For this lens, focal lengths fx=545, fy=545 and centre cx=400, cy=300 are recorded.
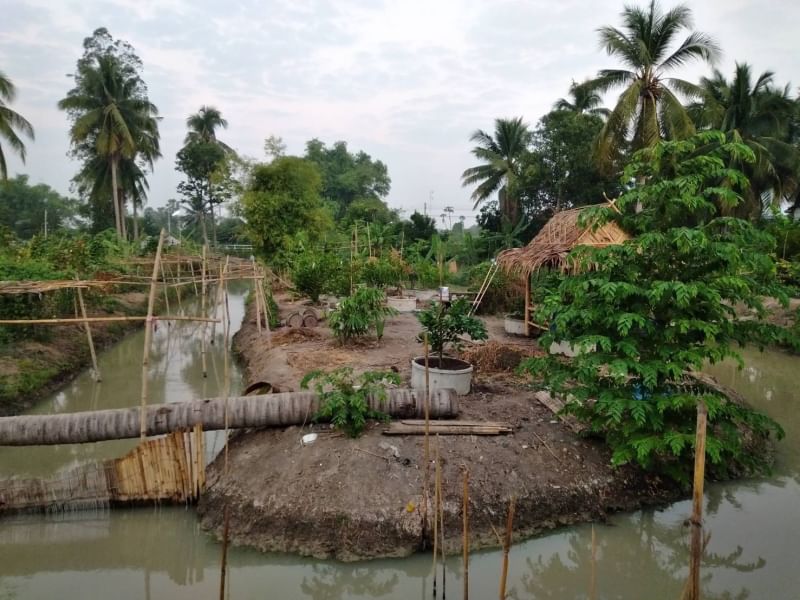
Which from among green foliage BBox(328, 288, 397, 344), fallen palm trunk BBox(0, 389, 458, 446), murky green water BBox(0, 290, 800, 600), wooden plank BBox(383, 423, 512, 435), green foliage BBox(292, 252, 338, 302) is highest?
green foliage BBox(292, 252, 338, 302)

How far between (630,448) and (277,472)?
345 centimetres

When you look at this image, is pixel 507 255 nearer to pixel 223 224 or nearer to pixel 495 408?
pixel 495 408

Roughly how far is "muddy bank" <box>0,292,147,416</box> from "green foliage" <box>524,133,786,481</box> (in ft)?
25.9

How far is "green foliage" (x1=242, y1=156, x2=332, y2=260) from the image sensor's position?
19.1 metres

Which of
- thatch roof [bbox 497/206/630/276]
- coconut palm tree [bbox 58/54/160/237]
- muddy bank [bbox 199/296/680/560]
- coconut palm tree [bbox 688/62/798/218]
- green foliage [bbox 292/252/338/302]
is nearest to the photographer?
muddy bank [bbox 199/296/680/560]

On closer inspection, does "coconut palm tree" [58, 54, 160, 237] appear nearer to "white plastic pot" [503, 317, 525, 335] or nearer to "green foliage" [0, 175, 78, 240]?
"green foliage" [0, 175, 78, 240]

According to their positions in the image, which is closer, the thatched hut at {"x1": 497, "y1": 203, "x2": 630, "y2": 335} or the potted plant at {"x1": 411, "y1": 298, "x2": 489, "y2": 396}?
the potted plant at {"x1": 411, "y1": 298, "x2": 489, "y2": 396}

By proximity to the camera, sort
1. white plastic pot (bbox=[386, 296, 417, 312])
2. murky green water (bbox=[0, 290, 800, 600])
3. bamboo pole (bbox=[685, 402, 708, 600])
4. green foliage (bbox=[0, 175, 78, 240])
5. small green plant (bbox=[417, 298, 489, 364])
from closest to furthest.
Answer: bamboo pole (bbox=[685, 402, 708, 600]) → murky green water (bbox=[0, 290, 800, 600]) → small green plant (bbox=[417, 298, 489, 364]) → white plastic pot (bbox=[386, 296, 417, 312]) → green foliage (bbox=[0, 175, 78, 240])

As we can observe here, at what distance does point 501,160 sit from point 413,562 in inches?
903

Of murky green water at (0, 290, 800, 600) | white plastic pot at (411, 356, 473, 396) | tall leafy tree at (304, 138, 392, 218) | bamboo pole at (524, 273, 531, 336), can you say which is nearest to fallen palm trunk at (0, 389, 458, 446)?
white plastic pot at (411, 356, 473, 396)

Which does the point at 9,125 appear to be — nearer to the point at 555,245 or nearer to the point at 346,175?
the point at 555,245

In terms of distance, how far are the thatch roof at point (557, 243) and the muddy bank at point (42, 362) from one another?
27.8 feet

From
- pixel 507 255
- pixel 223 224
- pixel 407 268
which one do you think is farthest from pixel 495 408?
pixel 223 224

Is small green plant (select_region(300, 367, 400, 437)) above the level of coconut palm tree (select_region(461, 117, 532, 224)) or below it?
below
